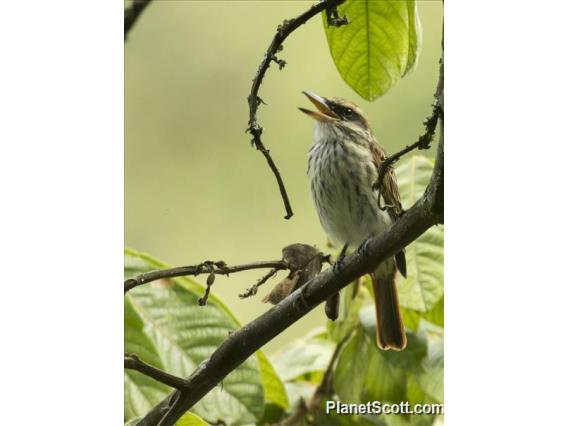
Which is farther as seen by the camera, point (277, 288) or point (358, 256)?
point (277, 288)

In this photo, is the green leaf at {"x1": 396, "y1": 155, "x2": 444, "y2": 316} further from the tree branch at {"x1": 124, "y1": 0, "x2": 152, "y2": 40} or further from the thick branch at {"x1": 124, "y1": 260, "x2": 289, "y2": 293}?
the tree branch at {"x1": 124, "y1": 0, "x2": 152, "y2": 40}

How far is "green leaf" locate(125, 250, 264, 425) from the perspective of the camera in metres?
1.64

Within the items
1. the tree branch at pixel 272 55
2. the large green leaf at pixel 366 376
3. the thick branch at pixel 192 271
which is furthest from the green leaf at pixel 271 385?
the tree branch at pixel 272 55

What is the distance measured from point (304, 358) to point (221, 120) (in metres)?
0.56

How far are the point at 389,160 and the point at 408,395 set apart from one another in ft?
2.00

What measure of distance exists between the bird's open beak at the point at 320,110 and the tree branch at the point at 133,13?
1.74 feet

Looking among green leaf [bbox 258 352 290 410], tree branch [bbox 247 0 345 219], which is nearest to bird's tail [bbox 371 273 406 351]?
green leaf [bbox 258 352 290 410]

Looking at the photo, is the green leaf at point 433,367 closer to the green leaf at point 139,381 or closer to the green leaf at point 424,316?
the green leaf at point 424,316

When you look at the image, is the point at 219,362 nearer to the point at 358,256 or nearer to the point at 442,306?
the point at 358,256

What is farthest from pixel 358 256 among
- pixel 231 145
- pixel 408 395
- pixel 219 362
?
pixel 231 145

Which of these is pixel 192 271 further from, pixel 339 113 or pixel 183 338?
pixel 339 113

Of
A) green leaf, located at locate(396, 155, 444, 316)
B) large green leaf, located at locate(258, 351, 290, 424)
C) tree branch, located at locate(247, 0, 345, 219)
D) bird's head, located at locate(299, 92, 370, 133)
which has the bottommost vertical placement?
large green leaf, located at locate(258, 351, 290, 424)

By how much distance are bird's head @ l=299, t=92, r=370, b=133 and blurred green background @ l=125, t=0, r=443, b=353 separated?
47mm

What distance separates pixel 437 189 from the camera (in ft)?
4.00
